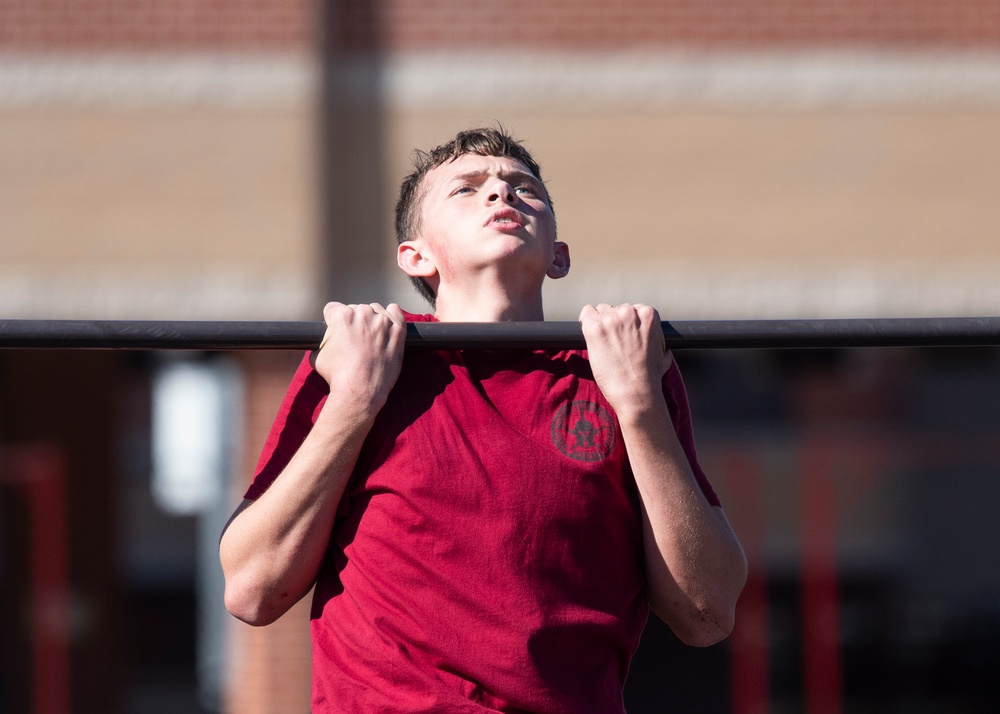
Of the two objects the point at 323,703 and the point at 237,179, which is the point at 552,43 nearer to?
the point at 237,179

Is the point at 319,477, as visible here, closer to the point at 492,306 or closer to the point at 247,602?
the point at 247,602

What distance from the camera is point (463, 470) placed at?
1950 millimetres

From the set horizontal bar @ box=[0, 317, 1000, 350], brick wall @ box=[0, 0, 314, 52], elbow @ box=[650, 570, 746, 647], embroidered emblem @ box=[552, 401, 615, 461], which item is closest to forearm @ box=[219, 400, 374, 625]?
horizontal bar @ box=[0, 317, 1000, 350]

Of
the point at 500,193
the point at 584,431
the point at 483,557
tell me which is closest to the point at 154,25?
the point at 500,193

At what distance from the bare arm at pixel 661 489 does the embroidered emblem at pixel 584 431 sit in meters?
0.06

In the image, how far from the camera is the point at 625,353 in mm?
1990

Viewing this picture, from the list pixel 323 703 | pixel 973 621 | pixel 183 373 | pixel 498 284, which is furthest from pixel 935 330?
pixel 973 621

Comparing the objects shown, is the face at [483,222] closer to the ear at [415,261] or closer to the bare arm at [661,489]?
the ear at [415,261]

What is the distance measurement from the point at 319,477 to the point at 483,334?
33 cm

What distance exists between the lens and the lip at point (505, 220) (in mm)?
2184

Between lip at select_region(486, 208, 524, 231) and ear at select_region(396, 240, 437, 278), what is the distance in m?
0.18

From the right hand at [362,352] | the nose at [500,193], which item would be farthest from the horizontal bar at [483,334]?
the nose at [500,193]

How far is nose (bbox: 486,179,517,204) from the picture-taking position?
221 centimetres

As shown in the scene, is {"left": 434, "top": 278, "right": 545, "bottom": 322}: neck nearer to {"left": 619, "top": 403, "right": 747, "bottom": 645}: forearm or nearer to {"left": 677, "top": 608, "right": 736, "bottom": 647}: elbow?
{"left": 619, "top": 403, "right": 747, "bottom": 645}: forearm
